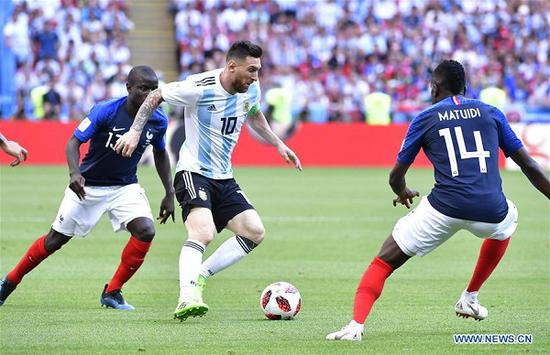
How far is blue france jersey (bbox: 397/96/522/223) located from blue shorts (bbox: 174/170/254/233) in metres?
1.81

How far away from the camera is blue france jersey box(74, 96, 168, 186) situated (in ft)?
32.1

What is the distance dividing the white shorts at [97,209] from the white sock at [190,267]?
3.97 feet

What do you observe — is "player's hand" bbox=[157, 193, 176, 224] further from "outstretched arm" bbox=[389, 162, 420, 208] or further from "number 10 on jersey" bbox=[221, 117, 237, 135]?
"outstretched arm" bbox=[389, 162, 420, 208]

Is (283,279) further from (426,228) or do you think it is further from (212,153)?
(426,228)

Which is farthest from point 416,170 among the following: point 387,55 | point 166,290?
point 166,290

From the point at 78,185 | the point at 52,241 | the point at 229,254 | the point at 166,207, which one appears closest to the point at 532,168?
the point at 229,254

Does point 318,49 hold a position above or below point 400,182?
below

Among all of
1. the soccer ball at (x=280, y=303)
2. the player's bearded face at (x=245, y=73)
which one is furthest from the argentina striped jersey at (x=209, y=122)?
the soccer ball at (x=280, y=303)

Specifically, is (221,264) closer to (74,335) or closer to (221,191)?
(221,191)

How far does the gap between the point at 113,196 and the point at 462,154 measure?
348 cm

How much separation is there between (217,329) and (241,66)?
2.14m

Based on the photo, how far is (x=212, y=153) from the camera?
9.20m

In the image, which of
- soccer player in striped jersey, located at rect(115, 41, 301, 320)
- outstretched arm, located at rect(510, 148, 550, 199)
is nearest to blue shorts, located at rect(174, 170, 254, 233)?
soccer player in striped jersey, located at rect(115, 41, 301, 320)

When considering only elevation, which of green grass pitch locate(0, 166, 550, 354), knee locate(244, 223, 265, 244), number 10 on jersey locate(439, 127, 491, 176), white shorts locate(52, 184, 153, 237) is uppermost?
number 10 on jersey locate(439, 127, 491, 176)
